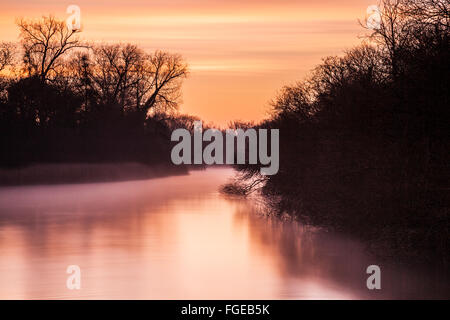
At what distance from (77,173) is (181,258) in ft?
163

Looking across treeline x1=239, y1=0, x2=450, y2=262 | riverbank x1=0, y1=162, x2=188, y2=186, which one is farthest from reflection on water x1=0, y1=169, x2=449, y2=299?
riverbank x1=0, y1=162, x2=188, y2=186

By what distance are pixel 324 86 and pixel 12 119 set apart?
109 feet

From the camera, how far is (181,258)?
81.1 feet

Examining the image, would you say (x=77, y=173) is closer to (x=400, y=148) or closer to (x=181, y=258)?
(x=181, y=258)

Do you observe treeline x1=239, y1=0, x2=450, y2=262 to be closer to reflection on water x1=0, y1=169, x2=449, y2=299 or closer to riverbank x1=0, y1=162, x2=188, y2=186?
reflection on water x1=0, y1=169, x2=449, y2=299

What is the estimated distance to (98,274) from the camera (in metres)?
20.7

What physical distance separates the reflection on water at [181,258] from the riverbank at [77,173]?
68.3ft

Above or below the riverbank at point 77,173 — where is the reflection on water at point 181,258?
below

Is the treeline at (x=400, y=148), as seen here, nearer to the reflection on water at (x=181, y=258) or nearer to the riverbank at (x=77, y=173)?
the reflection on water at (x=181, y=258)

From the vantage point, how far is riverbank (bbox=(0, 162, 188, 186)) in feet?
215

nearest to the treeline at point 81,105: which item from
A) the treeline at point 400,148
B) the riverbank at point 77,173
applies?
the riverbank at point 77,173

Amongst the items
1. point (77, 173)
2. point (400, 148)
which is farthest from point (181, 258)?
point (77, 173)

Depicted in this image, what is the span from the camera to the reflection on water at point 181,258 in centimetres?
1803
